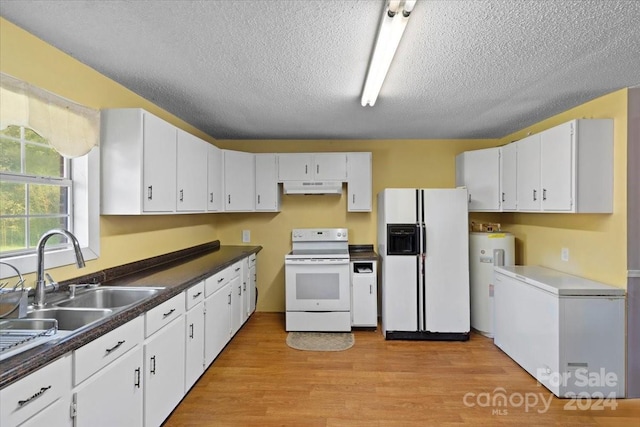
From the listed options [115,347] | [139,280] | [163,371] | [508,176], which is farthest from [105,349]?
[508,176]

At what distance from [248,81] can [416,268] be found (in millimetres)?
2540

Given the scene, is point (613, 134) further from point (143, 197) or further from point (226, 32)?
point (143, 197)

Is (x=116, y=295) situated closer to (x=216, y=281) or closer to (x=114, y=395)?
(x=114, y=395)

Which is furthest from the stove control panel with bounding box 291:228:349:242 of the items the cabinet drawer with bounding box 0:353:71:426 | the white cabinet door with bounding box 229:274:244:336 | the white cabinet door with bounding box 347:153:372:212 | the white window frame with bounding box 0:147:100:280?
the cabinet drawer with bounding box 0:353:71:426

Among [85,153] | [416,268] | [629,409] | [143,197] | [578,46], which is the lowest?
[629,409]

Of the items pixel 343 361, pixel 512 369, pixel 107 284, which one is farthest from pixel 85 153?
pixel 512 369

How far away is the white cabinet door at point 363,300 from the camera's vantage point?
3.65m

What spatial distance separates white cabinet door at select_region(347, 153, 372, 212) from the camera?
13.1 ft

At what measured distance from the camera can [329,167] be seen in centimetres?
399

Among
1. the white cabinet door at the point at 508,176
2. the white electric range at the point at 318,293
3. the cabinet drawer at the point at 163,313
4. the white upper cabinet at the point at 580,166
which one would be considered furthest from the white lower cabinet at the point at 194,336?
the white cabinet door at the point at 508,176

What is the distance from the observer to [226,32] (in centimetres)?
171

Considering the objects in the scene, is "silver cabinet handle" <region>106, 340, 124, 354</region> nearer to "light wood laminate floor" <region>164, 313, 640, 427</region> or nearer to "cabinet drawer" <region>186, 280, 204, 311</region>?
"cabinet drawer" <region>186, 280, 204, 311</region>

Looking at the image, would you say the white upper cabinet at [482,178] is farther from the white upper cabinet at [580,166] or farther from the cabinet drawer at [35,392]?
the cabinet drawer at [35,392]

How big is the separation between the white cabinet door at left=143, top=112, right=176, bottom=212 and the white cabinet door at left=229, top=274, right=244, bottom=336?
1.08 m
